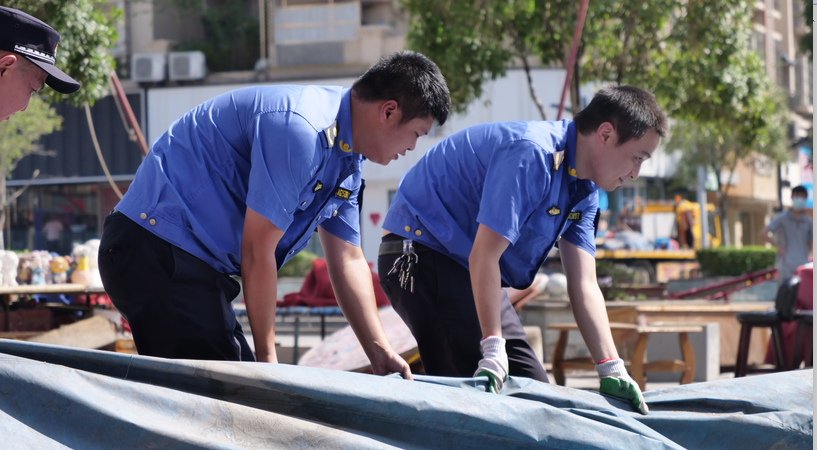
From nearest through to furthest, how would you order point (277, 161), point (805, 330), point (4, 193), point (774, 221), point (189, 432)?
point (189, 432) → point (277, 161) → point (805, 330) → point (774, 221) → point (4, 193)

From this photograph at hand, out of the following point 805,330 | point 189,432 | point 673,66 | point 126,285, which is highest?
point 673,66

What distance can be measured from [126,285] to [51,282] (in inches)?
172

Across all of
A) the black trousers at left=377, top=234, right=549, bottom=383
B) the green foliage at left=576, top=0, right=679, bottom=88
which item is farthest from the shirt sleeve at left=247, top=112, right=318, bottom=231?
the green foliage at left=576, top=0, right=679, bottom=88

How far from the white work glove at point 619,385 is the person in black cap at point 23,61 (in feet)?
5.41

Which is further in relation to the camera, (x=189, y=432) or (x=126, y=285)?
(x=126, y=285)

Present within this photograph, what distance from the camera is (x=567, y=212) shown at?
A: 2.81 meters

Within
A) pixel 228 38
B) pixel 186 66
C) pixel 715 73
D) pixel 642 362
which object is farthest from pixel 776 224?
pixel 228 38

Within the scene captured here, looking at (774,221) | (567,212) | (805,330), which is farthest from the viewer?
(774,221)

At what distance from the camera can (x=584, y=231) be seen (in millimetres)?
2928

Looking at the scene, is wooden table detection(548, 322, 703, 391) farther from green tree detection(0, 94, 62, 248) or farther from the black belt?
green tree detection(0, 94, 62, 248)

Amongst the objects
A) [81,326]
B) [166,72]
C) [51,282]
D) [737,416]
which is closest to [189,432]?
[737,416]

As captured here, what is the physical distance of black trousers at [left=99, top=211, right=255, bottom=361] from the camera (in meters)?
2.24

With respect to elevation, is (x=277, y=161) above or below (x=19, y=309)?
above

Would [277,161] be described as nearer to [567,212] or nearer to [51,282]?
[567,212]
